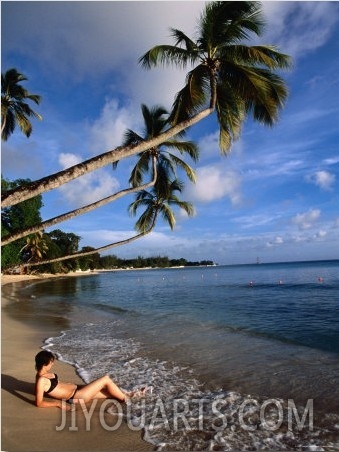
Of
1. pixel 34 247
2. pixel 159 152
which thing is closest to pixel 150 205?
pixel 159 152

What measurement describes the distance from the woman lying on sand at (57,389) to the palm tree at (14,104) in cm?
1517

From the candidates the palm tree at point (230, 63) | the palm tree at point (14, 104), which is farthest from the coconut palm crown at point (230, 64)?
the palm tree at point (14, 104)

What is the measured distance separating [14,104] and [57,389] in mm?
17786

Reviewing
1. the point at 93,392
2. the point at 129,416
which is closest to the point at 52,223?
the point at 93,392

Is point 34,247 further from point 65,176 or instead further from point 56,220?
point 65,176

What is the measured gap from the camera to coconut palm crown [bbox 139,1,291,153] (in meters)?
8.79

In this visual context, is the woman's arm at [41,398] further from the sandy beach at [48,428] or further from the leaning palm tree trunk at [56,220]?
the leaning palm tree trunk at [56,220]

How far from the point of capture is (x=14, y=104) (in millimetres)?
19578

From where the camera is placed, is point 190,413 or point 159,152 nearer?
point 190,413

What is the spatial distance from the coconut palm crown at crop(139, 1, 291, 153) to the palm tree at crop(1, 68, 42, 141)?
11756mm

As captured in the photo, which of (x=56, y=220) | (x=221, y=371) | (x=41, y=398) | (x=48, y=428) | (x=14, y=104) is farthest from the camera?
(x=14, y=104)

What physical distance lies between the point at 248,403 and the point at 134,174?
10821 mm

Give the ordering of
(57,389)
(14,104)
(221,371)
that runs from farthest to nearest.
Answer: (14,104), (221,371), (57,389)

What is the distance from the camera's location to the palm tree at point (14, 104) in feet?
60.5
